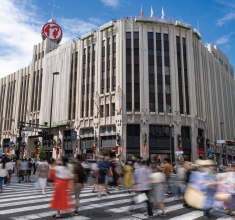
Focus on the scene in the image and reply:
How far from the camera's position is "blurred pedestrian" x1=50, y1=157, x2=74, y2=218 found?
6.77 metres

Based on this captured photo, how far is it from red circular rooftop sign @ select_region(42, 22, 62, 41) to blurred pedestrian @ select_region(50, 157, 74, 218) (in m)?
53.2

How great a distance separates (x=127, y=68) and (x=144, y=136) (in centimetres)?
1282

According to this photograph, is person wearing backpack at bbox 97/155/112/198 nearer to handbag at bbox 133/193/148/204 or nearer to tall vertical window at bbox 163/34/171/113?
handbag at bbox 133/193/148/204

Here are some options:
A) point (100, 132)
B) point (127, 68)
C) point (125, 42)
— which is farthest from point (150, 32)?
point (100, 132)

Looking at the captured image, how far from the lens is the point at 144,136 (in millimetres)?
38500

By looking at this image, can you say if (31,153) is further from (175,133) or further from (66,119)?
(175,133)

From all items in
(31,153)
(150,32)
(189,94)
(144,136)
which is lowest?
(31,153)

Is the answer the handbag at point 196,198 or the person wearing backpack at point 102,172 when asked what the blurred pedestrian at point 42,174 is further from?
the handbag at point 196,198

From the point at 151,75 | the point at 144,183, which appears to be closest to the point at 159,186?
the point at 144,183

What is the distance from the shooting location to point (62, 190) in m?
6.86

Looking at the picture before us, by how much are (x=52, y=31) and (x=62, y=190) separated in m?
55.8

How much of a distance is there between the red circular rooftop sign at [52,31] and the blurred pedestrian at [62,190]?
53.2 metres

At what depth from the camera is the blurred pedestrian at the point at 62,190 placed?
22.2 ft

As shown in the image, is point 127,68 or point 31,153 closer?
point 127,68
